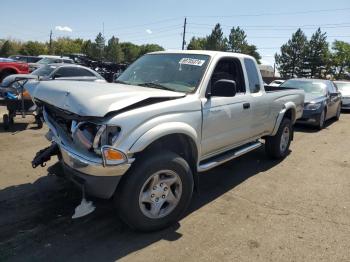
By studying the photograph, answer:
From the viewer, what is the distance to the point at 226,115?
191 inches

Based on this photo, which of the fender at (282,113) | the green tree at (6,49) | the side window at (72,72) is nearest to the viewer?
the fender at (282,113)

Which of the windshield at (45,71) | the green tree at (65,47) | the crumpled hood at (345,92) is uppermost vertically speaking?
the green tree at (65,47)

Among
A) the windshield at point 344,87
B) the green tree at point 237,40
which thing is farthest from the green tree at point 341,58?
the windshield at point 344,87

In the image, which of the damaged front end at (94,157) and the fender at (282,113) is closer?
the damaged front end at (94,157)

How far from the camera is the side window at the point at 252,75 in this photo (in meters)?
5.77

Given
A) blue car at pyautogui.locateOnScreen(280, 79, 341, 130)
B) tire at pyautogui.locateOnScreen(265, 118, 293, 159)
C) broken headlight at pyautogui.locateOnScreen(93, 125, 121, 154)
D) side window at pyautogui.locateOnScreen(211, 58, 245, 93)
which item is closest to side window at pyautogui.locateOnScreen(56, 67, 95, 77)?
blue car at pyautogui.locateOnScreen(280, 79, 341, 130)

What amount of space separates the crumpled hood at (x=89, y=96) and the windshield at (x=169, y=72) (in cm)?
36

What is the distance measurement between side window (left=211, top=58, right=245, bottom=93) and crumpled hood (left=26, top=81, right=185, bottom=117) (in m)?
1.09

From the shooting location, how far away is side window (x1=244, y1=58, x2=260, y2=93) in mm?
5769

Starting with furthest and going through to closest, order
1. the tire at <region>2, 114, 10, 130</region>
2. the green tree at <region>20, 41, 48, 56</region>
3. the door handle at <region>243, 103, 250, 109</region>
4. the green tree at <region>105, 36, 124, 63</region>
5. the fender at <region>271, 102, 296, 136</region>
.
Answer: the green tree at <region>105, 36, 124, 63</region> < the green tree at <region>20, 41, 48, 56</region> < the tire at <region>2, 114, 10, 130</region> < the fender at <region>271, 102, 296, 136</region> < the door handle at <region>243, 103, 250, 109</region>

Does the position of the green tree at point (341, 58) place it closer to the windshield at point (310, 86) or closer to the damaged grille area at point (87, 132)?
the windshield at point (310, 86)

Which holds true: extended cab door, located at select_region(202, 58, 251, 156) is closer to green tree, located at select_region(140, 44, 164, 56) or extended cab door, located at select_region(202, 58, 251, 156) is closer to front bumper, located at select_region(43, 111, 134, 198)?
front bumper, located at select_region(43, 111, 134, 198)

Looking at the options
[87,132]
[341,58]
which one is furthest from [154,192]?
[341,58]

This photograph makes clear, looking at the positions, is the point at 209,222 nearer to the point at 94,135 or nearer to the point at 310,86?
the point at 94,135
